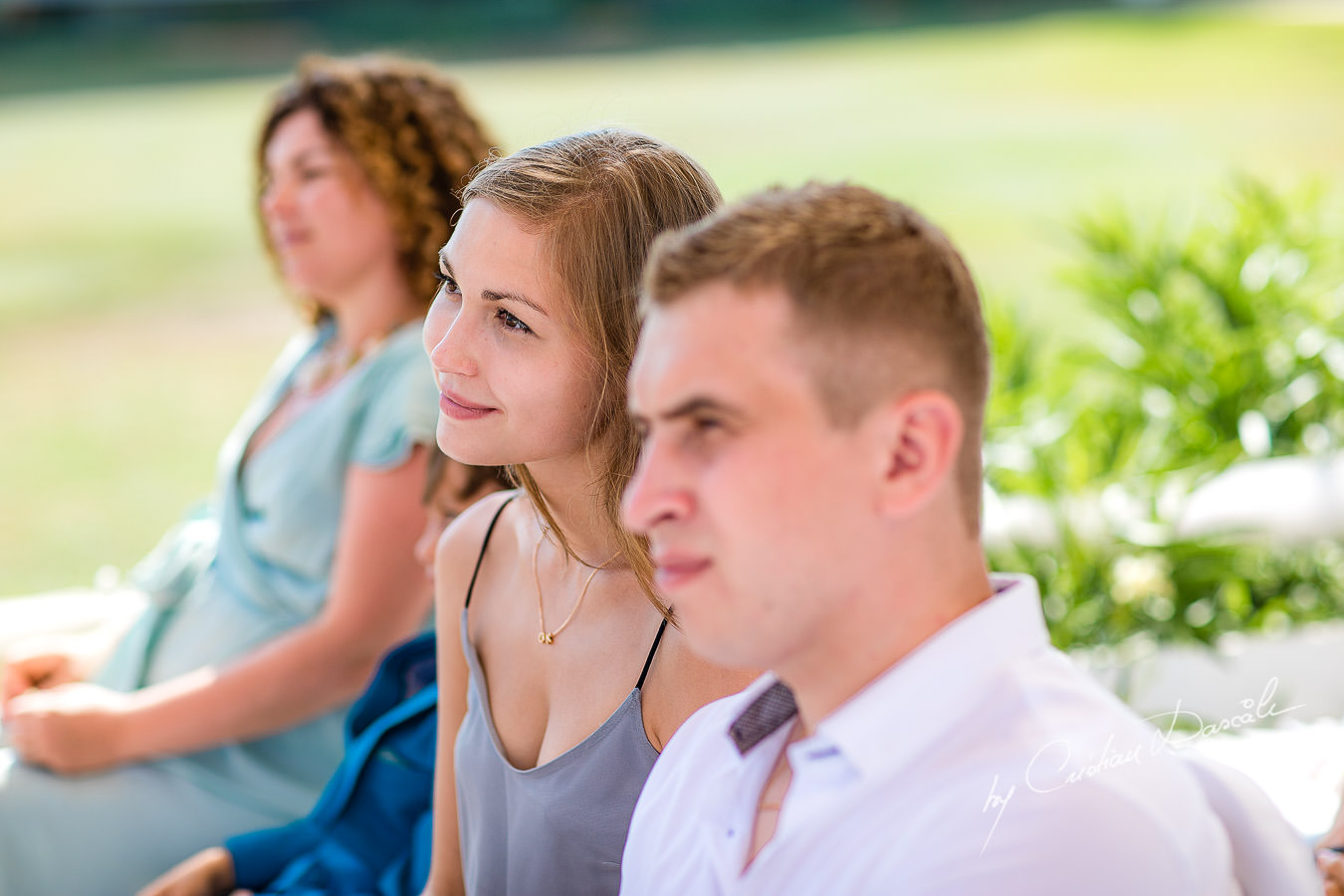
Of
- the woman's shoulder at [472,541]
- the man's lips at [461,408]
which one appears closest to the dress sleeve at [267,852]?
the woman's shoulder at [472,541]

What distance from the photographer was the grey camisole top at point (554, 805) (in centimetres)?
141

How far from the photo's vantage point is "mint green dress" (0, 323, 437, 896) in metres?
2.04

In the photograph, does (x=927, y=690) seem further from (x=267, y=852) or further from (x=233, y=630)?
(x=233, y=630)

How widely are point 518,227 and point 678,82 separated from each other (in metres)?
13.7

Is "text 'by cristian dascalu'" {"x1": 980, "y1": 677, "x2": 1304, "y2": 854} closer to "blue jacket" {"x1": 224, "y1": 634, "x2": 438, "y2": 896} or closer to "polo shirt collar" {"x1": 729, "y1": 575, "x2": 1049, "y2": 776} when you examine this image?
"polo shirt collar" {"x1": 729, "y1": 575, "x2": 1049, "y2": 776}

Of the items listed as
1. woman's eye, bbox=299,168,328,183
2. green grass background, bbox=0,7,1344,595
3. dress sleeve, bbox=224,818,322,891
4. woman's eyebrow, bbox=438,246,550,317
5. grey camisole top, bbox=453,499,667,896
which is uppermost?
woman's eyebrow, bbox=438,246,550,317

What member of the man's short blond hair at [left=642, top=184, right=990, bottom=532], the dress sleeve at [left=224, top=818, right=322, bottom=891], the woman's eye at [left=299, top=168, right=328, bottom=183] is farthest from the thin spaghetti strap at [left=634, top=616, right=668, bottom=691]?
the woman's eye at [left=299, top=168, right=328, bottom=183]

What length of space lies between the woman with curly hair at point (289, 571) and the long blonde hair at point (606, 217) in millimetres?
620

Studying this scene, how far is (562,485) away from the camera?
150cm

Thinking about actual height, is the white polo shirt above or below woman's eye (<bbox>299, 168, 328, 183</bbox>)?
below

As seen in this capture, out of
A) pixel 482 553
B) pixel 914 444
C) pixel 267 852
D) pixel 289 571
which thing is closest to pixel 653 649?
pixel 482 553

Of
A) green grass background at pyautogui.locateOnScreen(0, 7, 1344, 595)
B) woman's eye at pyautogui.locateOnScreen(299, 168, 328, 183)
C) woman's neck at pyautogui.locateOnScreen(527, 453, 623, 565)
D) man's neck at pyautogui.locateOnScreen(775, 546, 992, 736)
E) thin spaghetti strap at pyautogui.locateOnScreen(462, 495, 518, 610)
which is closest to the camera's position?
man's neck at pyautogui.locateOnScreen(775, 546, 992, 736)

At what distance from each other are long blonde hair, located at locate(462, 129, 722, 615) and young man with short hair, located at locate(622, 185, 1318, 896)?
40cm

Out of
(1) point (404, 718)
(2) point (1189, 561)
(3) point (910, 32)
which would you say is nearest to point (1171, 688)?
(2) point (1189, 561)
